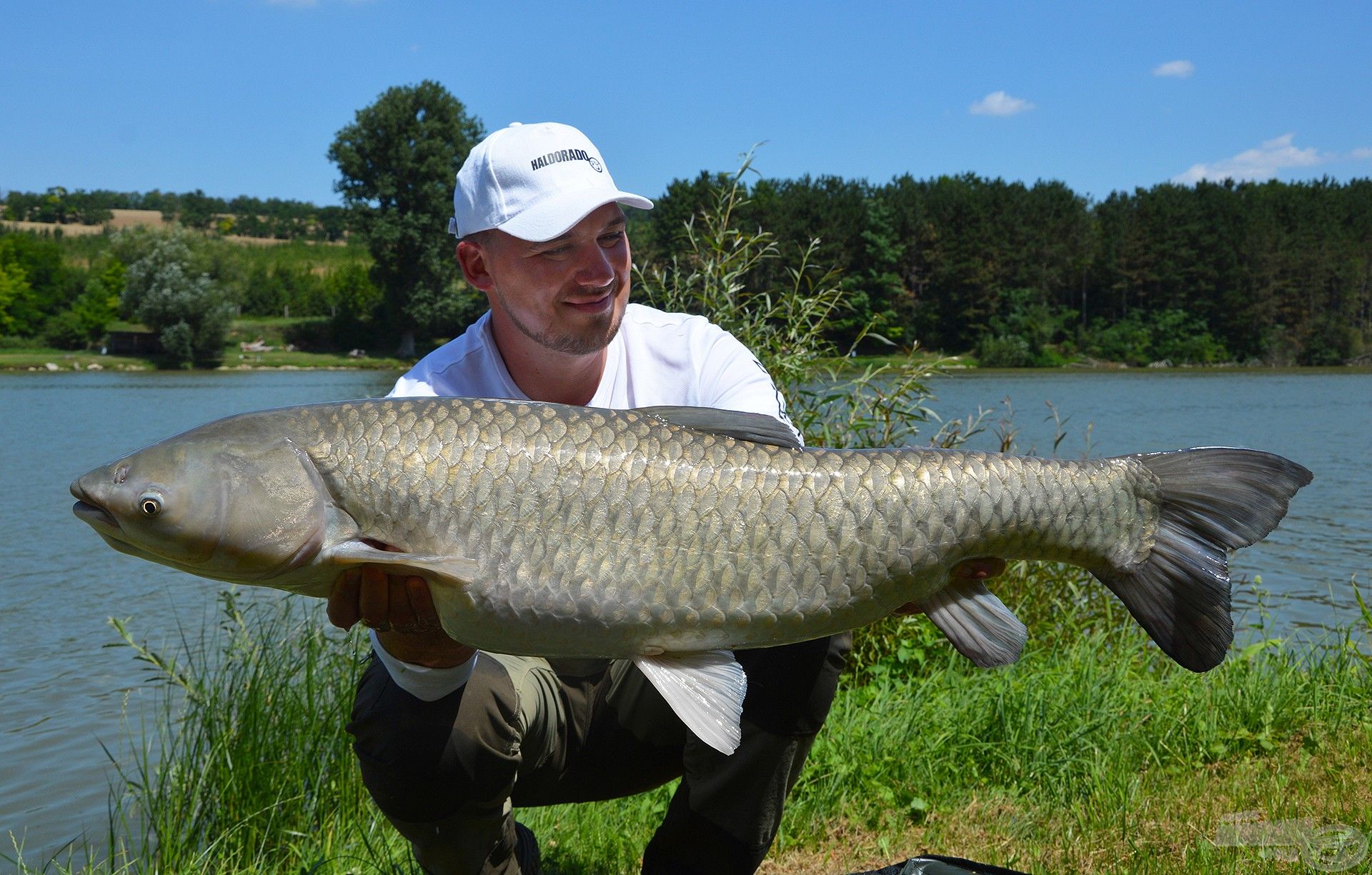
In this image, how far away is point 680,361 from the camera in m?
2.57

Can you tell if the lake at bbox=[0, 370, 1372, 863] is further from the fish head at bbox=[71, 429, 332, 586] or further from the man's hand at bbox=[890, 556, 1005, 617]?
the man's hand at bbox=[890, 556, 1005, 617]

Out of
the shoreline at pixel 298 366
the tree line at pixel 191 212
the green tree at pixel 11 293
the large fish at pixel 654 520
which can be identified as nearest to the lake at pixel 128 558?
the large fish at pixel 654 520

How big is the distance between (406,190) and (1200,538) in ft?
140

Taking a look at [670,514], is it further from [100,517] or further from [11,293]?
[11,293]

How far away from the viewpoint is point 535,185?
254cm

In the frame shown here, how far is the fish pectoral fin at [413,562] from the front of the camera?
5.72 ft

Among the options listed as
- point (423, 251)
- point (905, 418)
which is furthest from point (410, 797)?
point (423, 251)

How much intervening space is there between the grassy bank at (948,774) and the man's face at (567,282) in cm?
127

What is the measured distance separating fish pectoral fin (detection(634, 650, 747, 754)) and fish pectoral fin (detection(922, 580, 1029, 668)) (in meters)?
0.40

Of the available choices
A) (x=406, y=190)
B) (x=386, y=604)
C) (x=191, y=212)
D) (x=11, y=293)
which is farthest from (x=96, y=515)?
(x=191, y=212)

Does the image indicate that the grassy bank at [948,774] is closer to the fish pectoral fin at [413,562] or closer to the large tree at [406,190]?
the fish pectoral fin at [413,562]

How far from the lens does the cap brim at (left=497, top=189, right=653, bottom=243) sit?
2514 millimetres

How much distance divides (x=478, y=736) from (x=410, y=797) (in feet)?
0.59

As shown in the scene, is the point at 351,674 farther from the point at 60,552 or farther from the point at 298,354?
the point at 298,354
